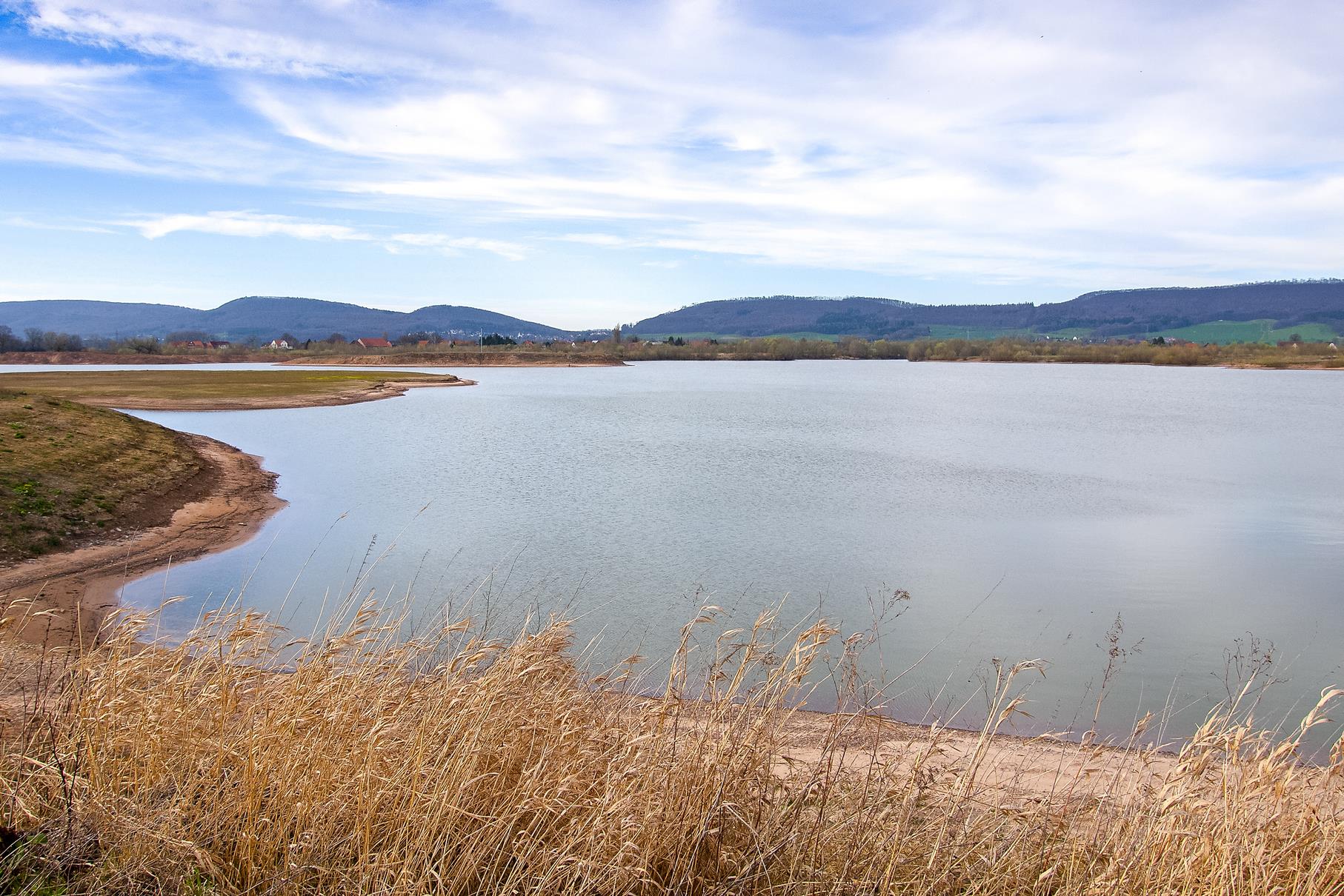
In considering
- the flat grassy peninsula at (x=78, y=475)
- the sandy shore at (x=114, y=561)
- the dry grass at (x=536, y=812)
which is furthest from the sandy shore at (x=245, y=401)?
the dry grass at (x=536, y=812)

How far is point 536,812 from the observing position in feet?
13.2

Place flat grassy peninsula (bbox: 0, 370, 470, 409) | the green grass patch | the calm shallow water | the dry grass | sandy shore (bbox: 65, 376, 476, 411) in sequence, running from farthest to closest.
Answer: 1. the green grass patch
2. flat grassy peninsula (bbox: 0, 370, 470, 409)
3. sandy shore (bbox: 65, 376, 476, 411)
4. the calm shallow water
5. the dry grass

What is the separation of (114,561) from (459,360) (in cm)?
10929

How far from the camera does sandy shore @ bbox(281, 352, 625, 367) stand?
115062mm

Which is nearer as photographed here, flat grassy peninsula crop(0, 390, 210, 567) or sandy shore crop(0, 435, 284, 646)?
sandy shore crop(0, 435, 284, 646)

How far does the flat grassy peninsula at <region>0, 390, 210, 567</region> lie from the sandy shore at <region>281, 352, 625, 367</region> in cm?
9322

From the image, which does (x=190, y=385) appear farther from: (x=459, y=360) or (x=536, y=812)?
(x=536, y=812)

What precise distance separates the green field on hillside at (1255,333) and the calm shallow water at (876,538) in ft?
515

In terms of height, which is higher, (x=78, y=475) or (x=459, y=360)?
(x=459, y=360)

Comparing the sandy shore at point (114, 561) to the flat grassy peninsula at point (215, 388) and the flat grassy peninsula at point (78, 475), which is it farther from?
the flat grassy peninsula at point (215, 388)

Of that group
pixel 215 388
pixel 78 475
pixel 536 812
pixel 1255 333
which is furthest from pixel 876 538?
pixel 1255 333

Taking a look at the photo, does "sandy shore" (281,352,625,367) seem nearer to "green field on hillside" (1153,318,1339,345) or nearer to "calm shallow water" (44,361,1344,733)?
"calm shallow water" (44,361,1344,733)

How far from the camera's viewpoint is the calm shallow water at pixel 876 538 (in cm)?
1058

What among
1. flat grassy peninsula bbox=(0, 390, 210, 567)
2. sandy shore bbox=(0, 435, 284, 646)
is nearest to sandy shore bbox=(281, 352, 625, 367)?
flat grassy peninsula bbox=(0, 390, 210, 567)
